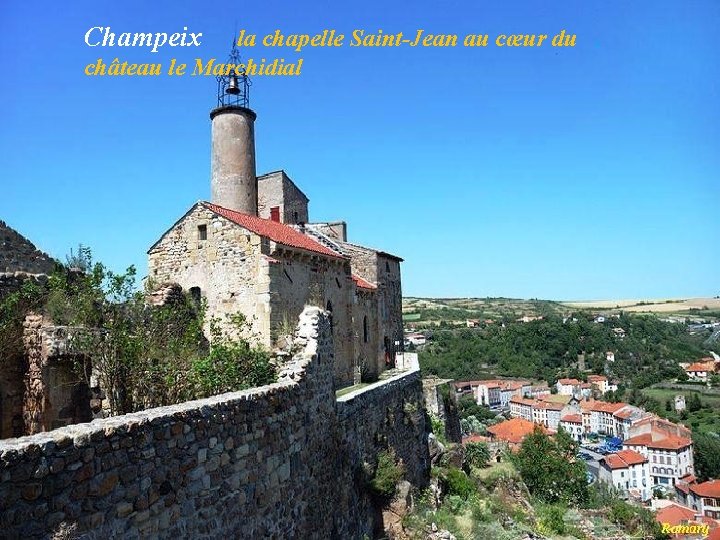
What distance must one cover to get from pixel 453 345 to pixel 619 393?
128ft

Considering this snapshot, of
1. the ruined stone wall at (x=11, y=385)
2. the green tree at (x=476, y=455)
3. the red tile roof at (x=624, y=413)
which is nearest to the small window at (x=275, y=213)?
the green tree at (x=476, y=455)

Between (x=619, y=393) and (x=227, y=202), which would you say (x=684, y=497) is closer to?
(x=619, y=393)

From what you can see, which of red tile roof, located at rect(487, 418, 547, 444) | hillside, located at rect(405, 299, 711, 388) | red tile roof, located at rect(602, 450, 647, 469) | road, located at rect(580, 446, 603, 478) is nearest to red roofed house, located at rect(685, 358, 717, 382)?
hillside, located at rect(405, 299, 711, 388)

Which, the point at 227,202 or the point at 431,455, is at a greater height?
the point at 227,202

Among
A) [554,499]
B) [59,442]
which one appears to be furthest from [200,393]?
[554,499]

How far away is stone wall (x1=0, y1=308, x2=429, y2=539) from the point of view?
156 inches

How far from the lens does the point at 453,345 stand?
13938 centimetres

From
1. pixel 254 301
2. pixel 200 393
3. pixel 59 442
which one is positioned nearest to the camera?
pixel 59 442

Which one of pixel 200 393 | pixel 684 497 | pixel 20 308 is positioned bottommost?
pixel 684 497

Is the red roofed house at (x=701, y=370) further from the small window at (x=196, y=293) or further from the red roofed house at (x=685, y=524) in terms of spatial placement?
the small window at (x=196, y=293)

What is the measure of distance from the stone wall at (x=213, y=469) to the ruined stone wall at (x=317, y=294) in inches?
144

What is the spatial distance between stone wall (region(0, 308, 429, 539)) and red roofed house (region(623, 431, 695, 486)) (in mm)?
86723

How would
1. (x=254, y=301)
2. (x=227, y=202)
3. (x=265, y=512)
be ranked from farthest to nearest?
(x=227, y=202)
(x=254, y=301)
(x=265, y=512)

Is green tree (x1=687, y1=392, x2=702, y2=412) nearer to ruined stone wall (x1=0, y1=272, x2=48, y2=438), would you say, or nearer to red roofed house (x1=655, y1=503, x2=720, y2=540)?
red roofed house (x1=655, y1=503, x2=720, y2=540)
